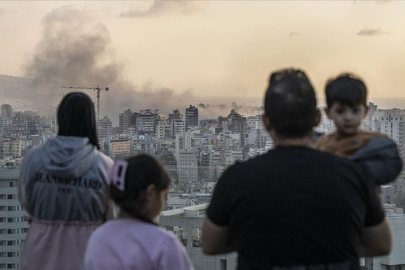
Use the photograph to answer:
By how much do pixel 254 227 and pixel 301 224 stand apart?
0.08 metres

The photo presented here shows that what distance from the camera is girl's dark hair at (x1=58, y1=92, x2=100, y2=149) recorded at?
1.84 meters

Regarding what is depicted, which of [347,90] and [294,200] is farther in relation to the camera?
[347,90]

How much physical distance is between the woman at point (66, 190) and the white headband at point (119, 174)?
421 mm

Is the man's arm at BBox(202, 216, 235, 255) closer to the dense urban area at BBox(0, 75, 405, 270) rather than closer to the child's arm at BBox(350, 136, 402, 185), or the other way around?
the child's arm at BBox(350, 136, 402, 185)

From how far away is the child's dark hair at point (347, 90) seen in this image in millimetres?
1475

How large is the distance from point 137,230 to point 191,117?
5595 cm

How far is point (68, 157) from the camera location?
71.7 inches

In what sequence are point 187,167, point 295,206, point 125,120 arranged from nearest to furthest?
point 295,206, point 187,167, point 125,120

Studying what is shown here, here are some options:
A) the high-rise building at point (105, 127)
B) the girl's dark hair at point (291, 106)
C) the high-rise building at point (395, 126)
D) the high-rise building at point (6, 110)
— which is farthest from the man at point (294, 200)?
the high-rise building at point (6, 110)

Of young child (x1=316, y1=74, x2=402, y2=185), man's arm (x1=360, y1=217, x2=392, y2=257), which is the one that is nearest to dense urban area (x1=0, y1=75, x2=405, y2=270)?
young child (x1=316, y1=74, x2=402, y2=185)

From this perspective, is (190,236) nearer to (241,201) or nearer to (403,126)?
(403,126)

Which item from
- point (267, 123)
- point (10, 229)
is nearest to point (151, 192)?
point (267, 123)

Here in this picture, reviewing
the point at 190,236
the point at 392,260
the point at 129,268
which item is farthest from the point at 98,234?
the point at 392,260

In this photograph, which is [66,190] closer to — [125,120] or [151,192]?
[151,192]
